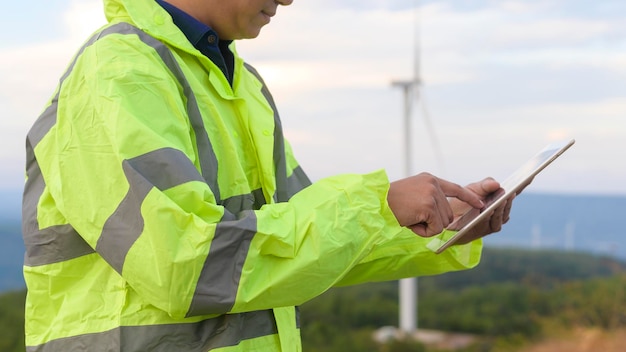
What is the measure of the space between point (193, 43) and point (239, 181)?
1.24 feet

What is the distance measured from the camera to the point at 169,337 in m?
2.18

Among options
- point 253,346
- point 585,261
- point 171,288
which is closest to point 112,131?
point 171,288

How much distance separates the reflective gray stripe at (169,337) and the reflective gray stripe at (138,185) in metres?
0.19

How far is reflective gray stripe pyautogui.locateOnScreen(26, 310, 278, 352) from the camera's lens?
7.09 feet

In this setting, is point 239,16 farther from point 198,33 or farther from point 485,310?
point 485,310

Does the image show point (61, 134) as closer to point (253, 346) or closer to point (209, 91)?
point (209, 91)

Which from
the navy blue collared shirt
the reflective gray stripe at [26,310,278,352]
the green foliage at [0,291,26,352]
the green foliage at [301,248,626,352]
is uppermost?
the navy blue collared shirt

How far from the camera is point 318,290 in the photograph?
213cm

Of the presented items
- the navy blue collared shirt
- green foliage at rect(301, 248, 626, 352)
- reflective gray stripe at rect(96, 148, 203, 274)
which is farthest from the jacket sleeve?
green foliage at rect(301, 248, 626, 352)

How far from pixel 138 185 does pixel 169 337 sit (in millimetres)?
389

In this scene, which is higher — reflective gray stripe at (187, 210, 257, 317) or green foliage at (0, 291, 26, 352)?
reflective gray stripe at (187, 210, 257, 317)

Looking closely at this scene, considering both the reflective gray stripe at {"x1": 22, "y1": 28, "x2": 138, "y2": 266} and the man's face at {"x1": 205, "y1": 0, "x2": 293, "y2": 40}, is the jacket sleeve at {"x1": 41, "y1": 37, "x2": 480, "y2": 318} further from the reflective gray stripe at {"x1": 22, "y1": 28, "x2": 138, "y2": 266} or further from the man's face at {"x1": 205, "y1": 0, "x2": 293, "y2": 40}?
the man's face at {"x1": 205, "y1": 0, "x2": 293, "y2": 40}

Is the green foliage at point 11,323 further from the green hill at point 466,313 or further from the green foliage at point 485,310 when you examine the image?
the green foliage at point 485,310

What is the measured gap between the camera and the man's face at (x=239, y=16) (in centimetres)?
242
